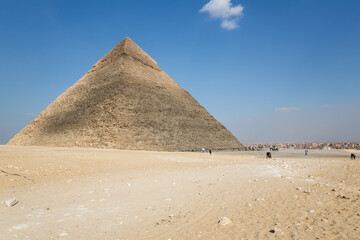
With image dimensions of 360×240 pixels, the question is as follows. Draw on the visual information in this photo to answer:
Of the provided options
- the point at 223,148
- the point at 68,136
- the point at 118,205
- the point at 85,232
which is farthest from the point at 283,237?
the point at 223,148

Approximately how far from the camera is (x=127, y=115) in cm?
3769

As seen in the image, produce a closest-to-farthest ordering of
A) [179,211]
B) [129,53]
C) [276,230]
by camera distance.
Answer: [276,230]
[179,211]
[129,53]

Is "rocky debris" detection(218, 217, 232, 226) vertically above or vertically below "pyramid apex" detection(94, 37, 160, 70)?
below

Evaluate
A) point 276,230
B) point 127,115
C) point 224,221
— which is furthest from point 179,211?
point 127,115

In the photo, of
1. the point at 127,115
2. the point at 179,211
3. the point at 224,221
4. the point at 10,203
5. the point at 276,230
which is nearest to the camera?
the point at 276,230

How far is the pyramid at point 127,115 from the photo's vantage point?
34.8 metres

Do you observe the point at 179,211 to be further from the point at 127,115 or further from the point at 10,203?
the point at 127,115

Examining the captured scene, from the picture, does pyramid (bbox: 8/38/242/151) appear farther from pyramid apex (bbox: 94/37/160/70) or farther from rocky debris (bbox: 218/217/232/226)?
rocky debris (bbox: 218/217/232/226)

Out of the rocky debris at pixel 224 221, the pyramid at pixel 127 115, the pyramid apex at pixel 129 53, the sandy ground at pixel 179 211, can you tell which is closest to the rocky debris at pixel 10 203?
the sandy ground at pixel 179 211

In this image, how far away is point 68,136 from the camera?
1423 inches

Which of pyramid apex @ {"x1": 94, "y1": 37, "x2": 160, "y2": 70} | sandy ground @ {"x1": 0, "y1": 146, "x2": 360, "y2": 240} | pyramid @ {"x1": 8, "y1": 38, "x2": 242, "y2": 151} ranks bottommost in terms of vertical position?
sandy ground @ {"x1": 0, "y1": 146, "x2": 360, "y2": 240}

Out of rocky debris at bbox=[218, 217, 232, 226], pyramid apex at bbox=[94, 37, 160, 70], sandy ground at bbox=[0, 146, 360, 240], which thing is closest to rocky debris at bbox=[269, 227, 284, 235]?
sandy ground at bbox=[0, 146, 360, 240]

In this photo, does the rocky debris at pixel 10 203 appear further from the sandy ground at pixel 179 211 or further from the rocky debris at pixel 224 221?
the rocky debris at pixel 224 221

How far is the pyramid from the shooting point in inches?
1371
